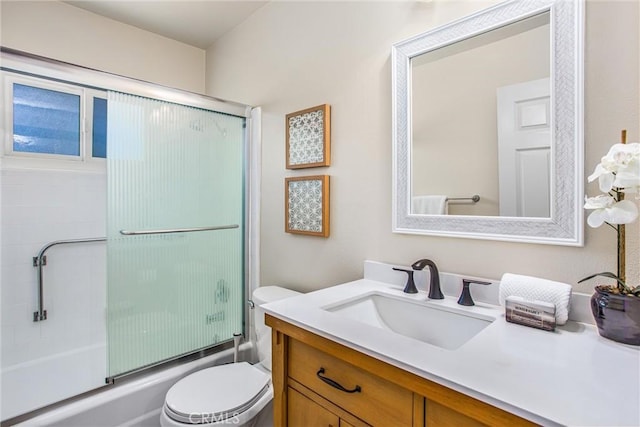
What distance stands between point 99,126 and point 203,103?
2.52 ft

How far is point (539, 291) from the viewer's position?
2.83 ft

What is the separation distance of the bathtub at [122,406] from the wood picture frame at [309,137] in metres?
1.32

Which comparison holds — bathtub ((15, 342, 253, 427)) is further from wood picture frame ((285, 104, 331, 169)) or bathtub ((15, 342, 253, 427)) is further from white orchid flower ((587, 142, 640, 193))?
white orchid flower ((587, 142, 640, 193))

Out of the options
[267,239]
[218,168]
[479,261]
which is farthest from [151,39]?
[479,261]

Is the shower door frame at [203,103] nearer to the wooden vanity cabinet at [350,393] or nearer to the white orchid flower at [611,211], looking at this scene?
the wooden vanity cabinet at [350,393]

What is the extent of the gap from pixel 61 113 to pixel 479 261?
2.37 meters

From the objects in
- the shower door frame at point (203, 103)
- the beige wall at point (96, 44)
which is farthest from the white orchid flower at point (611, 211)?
the beige wall at point (96, 44)

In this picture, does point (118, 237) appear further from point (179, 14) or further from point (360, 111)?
point (179, 14)

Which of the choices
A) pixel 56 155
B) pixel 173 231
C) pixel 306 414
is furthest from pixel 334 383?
pixel 56 155

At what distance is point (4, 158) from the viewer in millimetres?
1763

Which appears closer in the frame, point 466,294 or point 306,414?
point 306,414

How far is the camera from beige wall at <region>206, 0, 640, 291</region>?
85 centimetres

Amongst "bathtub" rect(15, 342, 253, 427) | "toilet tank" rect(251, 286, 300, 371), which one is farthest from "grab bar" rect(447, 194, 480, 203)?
"bathtub" rect(15, 342, 253, 427)

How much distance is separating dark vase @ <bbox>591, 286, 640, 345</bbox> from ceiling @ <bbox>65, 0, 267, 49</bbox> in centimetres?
219
